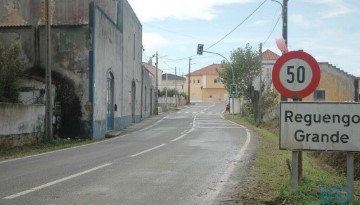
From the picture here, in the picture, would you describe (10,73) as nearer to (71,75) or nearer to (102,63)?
(71,75)

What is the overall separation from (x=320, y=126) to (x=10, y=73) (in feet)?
51.4

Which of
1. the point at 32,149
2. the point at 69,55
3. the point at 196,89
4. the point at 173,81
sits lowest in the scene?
the point at 32,149

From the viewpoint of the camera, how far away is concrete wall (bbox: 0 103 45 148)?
16594mm

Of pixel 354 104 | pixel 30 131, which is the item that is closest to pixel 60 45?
pixel 30 131

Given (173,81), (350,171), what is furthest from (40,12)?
(173,81)

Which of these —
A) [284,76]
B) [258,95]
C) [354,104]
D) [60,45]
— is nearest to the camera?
[354,104]

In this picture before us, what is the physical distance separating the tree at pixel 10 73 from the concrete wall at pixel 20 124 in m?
1.24

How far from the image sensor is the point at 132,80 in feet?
120

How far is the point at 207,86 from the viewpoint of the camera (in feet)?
392

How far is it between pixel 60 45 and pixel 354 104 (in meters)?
18.7

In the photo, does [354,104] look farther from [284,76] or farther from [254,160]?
[254,160]

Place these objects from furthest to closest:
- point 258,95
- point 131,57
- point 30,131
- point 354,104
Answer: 1. point 258,95
2. point 131,57
3. point 30,131
4. point 354,104

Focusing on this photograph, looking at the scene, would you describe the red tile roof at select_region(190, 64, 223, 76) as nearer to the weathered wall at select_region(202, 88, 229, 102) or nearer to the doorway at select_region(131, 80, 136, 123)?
the weathered wall at select_region(202, 88, 229, 102)

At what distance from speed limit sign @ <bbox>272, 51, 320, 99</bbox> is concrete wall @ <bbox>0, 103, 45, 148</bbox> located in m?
11.9
